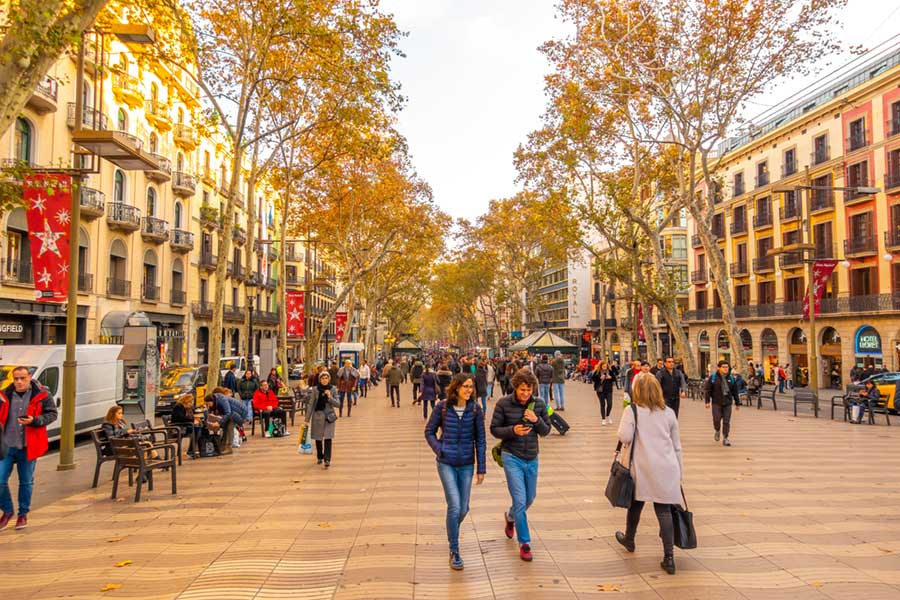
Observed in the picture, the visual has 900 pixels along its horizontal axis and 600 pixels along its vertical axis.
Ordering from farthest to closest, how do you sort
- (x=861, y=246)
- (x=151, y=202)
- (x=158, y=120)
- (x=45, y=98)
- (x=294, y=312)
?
1. (x=861, y=246)
2. (x=151, y=202)
3. (x=294, y=312)
4. (x=45, y=98)
5. (x=158, y=120)

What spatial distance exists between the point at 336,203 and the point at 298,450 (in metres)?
19.2

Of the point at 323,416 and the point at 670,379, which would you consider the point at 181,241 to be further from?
the point at 670,379

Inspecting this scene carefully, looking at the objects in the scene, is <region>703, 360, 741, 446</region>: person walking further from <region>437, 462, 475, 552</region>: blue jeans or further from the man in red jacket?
the man in red jacket

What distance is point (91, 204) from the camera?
25.0m

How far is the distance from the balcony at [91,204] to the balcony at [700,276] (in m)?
38.1

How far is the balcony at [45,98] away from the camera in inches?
841

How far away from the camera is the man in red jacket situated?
21.7 ft

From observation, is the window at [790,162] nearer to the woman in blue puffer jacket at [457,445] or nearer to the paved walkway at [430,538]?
the paved walkway at [430,538]

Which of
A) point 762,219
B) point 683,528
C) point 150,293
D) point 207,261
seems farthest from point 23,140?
point 762,219

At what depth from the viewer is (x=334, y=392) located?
1083 centimetres

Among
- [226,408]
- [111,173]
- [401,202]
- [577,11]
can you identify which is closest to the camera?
[226,408]

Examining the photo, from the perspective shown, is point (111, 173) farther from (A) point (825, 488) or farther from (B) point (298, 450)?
(A) point (825, 488)

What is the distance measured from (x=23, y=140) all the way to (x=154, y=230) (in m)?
9.14

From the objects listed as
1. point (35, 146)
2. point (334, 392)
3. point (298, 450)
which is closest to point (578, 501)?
point (334, 392)
